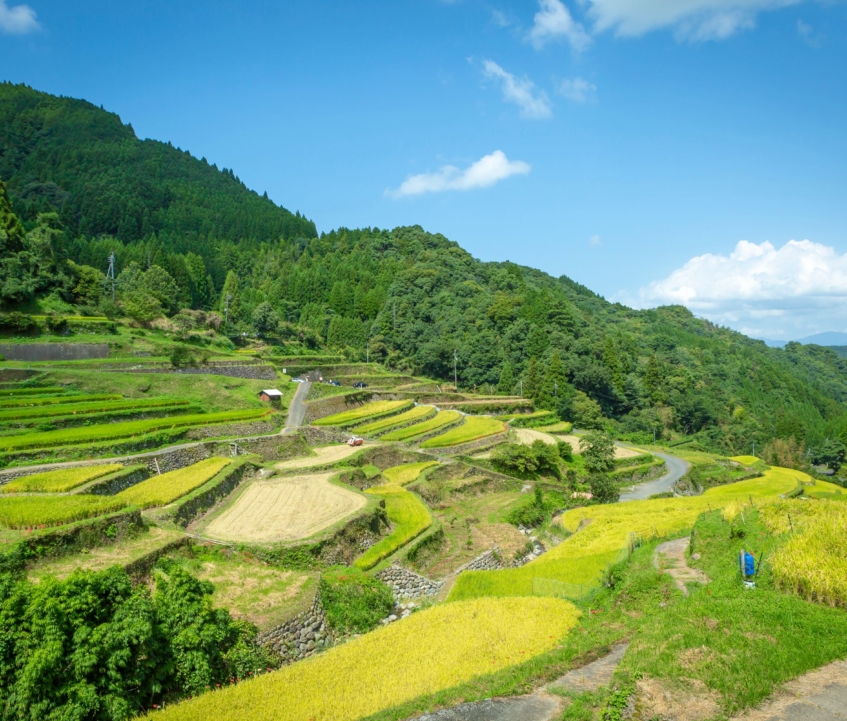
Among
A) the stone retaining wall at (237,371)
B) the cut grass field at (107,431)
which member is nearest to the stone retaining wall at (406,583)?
the cut grass field at (107,431)

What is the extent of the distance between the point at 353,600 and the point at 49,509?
897 cm

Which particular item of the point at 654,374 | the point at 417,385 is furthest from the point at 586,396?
the point at 417,385

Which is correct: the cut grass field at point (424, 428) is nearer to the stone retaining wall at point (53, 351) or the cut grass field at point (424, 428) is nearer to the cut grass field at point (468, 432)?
the cut grass field at point (468, 432)

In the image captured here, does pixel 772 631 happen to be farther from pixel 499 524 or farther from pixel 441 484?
pixel 441 484

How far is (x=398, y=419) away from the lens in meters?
43.1

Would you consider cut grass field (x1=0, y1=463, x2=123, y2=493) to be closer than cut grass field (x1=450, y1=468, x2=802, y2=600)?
No

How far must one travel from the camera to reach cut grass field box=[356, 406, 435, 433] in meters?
39.2

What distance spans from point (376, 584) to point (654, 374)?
65645mm

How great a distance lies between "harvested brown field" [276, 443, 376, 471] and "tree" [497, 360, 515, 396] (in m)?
33.8

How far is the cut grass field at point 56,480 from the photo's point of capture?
61.4ft

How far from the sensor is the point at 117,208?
9919cm

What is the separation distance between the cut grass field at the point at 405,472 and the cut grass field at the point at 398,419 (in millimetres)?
5613

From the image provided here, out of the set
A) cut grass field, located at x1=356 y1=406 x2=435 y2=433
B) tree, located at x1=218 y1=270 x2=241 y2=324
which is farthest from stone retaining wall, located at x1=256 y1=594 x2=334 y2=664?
tree, located at x1=218 y1=270 x2=241 y2=324

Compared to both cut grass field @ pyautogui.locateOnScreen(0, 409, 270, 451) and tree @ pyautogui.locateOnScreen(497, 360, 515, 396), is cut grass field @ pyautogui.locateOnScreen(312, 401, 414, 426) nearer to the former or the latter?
cut grass field @ pyautogui.locateOnScreen(0, 409, 270, 451)
